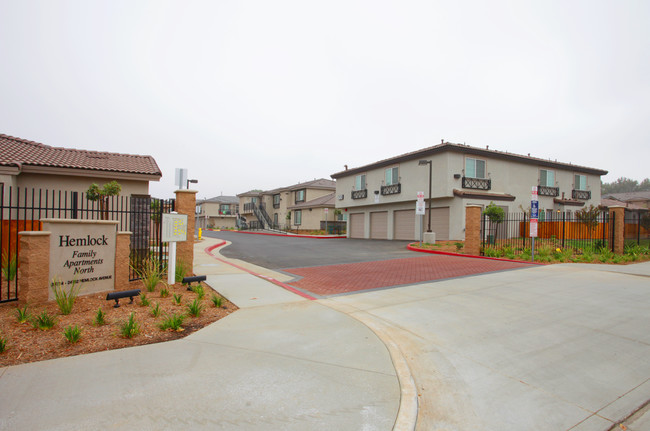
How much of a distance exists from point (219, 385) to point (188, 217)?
6.34 metres

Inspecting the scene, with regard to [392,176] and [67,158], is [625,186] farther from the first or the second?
[67,158]

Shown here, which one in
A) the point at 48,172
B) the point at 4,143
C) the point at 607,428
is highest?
the point at 4,143

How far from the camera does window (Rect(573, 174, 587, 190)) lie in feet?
109

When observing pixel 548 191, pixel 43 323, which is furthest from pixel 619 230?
pixel 43 323

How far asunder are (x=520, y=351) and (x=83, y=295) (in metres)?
7.82

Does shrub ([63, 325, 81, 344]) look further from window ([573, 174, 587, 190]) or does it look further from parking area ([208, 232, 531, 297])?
window ([573, 174, 587, 190])

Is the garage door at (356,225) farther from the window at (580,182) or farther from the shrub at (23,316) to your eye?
the shrub at (23,316)

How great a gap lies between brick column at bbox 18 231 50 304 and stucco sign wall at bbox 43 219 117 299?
0.17m

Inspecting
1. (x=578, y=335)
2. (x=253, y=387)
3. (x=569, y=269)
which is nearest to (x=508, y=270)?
(x=569, y=269)

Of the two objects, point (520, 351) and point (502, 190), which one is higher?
point (502, 190)

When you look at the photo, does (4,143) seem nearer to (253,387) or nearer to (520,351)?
(253,387)

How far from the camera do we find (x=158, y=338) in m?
4.96

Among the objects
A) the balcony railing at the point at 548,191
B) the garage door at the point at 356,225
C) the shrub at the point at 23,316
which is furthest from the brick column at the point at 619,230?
the shrub at the point at 23,316

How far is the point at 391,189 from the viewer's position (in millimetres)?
30797
